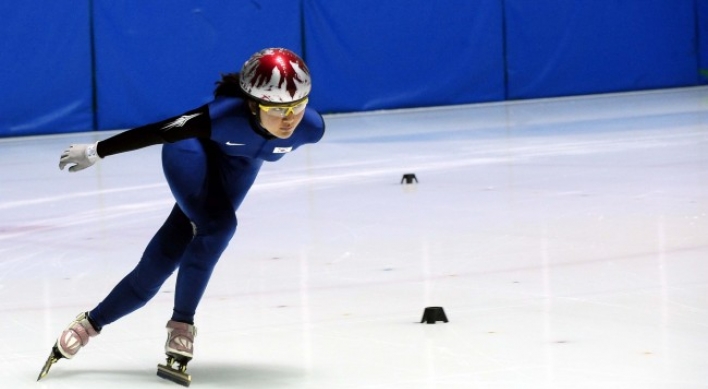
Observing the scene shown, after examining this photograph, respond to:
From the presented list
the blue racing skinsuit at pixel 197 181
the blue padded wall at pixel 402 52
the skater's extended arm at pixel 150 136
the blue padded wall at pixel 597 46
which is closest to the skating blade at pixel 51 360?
the blue racing skinsuit at pixel 197 181

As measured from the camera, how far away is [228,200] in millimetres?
3895

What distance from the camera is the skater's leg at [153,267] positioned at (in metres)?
3.95

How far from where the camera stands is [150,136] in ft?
12.3

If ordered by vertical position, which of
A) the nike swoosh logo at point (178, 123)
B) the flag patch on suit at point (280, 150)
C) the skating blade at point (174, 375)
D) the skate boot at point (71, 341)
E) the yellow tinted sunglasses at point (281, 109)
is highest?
the yellow tinted sunglasses at point (281, 109)

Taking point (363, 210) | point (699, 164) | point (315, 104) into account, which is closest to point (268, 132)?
point (363, 210)

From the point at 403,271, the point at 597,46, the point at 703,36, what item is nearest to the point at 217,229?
the point at 403,271

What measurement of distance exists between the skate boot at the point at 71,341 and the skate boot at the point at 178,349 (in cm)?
29

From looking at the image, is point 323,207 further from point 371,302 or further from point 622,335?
point 622,335

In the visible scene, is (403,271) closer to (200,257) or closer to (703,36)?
(200,257)

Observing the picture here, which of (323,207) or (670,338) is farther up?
(323,207)

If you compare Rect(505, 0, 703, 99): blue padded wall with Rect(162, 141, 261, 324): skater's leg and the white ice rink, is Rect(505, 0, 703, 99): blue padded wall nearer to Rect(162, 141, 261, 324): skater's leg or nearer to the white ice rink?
the white ice rink

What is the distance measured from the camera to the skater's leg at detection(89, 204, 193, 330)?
3.95 meters

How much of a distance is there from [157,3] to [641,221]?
984cm

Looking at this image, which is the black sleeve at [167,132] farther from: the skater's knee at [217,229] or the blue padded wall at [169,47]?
the blue padded wall at [169,47]
